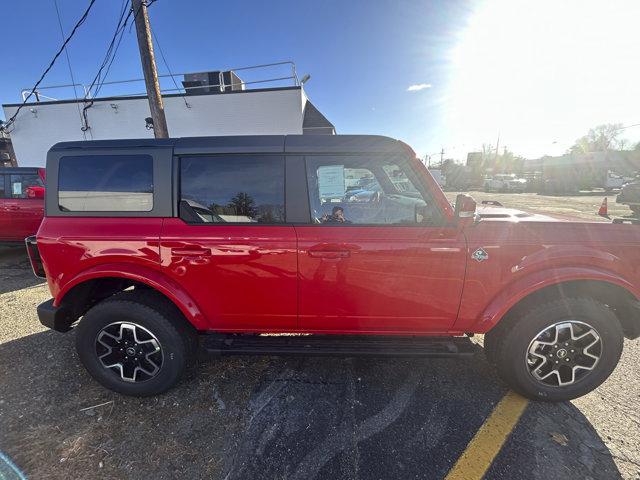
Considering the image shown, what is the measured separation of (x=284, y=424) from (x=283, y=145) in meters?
2.07

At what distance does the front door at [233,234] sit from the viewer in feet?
6.89

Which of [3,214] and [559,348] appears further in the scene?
→ [3,214]

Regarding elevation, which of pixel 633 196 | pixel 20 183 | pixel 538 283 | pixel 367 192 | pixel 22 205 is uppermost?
pixel 20 183

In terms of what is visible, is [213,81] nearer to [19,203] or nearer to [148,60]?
[148,60]

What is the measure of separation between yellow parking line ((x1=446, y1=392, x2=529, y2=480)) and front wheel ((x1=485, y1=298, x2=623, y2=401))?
14cm

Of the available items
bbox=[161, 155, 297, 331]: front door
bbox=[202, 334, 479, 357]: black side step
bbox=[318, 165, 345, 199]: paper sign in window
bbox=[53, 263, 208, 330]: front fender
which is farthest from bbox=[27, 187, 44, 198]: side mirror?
bbox=[318, 165, 345, 199]: paper sign in window

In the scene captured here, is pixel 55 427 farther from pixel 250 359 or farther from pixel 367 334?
pixel 367 334

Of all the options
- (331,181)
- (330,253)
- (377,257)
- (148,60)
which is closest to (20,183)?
(148,60)

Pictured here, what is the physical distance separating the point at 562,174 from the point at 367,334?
38952 mm

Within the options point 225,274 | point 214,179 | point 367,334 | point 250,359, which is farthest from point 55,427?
point 367,334

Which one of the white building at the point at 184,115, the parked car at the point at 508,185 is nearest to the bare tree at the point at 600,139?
the parked car at the point at 508,185

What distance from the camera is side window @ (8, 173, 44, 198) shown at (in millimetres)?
5711

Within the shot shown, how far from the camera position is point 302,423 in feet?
6.90

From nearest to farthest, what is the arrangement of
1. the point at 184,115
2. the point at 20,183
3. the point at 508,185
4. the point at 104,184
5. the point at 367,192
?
the point at 104,184 < the point at 367,192 < the point at 20,183 < the point at 184,115 < the point at 508,185
